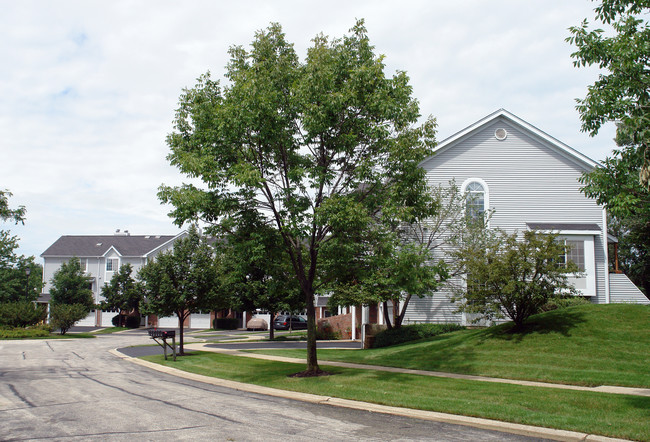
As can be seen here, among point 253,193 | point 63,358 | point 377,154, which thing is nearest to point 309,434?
point 253,193

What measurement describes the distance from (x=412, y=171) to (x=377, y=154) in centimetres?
126

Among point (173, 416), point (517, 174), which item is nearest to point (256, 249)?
point (173, 416)

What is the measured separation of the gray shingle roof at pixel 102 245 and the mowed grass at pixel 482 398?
168 feet

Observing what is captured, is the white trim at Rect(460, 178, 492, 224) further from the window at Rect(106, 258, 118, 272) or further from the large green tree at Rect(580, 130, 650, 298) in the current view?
the window at Rect(106, 258, 118, 272)

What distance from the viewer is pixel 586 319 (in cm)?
1939

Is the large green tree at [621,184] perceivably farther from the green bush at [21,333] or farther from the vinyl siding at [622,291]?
the green bush at [21,333]

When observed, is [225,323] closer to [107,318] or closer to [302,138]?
[107,318]

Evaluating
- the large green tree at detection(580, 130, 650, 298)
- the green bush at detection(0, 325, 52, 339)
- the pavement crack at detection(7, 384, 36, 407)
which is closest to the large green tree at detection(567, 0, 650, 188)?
the large green tree at detection(580, 130, 650, 298)

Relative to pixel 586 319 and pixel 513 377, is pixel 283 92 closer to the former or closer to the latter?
pixel 513 377

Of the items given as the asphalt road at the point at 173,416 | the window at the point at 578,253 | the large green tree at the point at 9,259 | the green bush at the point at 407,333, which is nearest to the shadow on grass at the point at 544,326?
the green bush at the point at 407,333

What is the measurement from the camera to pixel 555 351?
1714 centimetres

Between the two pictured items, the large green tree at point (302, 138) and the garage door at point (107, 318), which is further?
the garage door at point (107, 318)

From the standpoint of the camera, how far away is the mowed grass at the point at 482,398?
9305 mm

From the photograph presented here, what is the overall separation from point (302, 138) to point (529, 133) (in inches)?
672
